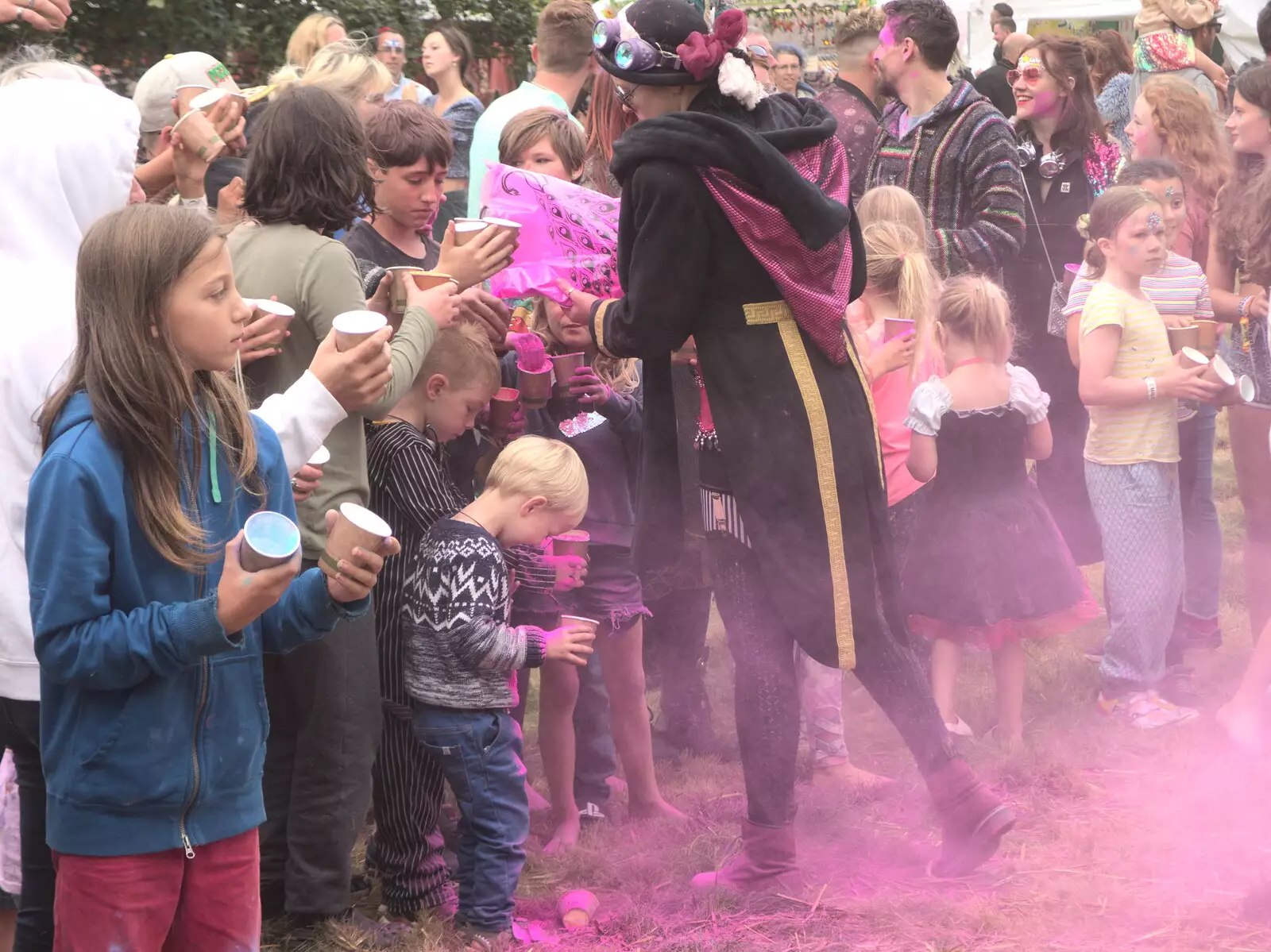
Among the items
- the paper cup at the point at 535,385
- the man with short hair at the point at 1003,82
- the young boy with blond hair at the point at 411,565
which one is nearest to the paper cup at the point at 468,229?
the young boy with blond hair at the point at 411,565

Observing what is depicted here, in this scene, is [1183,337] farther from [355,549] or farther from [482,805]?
[355,549]

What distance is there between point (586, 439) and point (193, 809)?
80.2 inches

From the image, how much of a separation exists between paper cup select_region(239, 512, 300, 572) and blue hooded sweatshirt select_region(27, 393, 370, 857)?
14 centimetres

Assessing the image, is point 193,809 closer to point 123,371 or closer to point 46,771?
point 46,771

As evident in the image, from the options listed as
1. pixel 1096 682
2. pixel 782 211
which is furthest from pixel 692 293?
pixel 1096 682

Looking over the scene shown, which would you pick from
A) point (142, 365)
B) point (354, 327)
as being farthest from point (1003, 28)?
point (142, 365)

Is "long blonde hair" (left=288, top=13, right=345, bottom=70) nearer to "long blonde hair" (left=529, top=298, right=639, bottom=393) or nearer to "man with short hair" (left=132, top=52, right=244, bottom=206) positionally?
"man with short hair" (left=132, top=52, right=244, bottom=206)

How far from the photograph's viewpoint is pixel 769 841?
11.8 feet

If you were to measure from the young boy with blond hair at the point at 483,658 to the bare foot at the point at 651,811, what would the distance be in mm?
816

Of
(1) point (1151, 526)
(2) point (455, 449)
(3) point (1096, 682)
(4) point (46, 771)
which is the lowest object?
(3) point (1096, 682)

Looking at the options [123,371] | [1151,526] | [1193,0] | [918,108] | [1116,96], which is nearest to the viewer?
[123,371]

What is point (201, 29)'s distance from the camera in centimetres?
797

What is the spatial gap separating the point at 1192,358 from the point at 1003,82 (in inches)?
192

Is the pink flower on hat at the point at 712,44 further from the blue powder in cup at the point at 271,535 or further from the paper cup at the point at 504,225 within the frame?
the blue powder in cup at the point at 271,535
